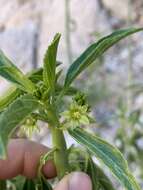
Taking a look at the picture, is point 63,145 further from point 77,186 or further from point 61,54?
point 61,54

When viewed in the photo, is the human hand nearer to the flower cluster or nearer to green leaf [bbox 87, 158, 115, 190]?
Answer: green leaf [bbox 87, 158, 115, 190]

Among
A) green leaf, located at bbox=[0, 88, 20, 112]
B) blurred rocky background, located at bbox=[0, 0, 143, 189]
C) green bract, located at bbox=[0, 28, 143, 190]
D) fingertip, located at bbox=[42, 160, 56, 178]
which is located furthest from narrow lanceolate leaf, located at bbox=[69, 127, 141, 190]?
blurred rocky background, located at bbox=[0, 0, 143, 189]

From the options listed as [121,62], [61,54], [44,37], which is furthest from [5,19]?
[121,62]

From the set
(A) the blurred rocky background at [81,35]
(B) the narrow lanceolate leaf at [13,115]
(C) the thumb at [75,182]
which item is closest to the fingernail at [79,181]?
(C) the thumb at [75,182]

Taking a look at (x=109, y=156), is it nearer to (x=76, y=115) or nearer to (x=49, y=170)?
(x=76, y=115)

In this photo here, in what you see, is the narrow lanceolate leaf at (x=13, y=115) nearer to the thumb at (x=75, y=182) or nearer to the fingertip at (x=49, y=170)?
the thumb at (x=75, y=182)

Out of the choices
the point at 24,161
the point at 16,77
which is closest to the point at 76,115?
the point at 16,77
